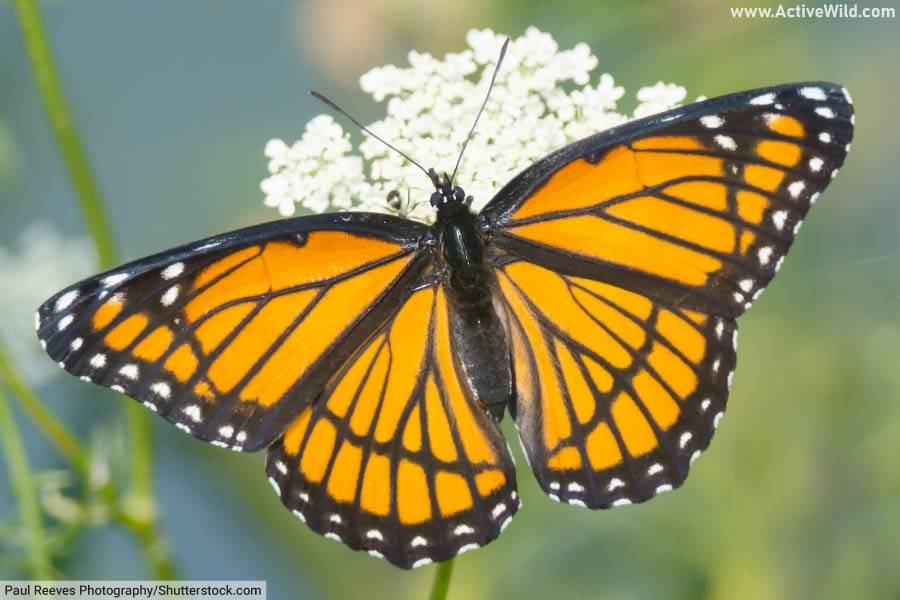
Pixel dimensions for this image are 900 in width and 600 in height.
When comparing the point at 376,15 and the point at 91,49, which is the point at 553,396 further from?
the point at 91,49

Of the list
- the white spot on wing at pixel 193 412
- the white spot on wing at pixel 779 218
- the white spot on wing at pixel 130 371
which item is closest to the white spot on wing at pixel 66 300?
the white spot on wing at pixel 130 371

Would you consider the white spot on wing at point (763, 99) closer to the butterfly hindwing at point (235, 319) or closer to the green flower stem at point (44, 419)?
the butterfly hindwing at point (235, 319)

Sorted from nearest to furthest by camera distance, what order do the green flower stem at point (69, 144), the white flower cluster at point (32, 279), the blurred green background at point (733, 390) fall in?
the green flower stem at point (69, 144) → the blurred green background at point (733, 390) → the white flower cluster at point (32, 279)

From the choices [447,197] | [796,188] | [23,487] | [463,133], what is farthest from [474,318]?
[23,487]

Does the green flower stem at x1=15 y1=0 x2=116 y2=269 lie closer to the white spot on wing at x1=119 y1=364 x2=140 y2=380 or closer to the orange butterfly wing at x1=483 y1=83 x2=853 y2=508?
the white spot on wing at x1=119 y1=364 x2=140 y2=380

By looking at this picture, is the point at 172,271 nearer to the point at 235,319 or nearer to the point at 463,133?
the point at 235,319

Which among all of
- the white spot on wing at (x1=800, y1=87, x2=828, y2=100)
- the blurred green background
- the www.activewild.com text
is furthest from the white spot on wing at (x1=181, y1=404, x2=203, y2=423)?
the www.activewild.com text

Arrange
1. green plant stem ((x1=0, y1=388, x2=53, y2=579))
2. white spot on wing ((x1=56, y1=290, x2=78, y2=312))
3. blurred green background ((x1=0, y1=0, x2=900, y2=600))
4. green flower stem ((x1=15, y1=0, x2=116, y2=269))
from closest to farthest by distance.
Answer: white spot on wing ((x1=56, y1=290, x2=78, y2=312)), green plant stem ((x1=0, y1=388, x2=53, y2=579)), green flower stem ((x1=15, y1=0, x2=116, y2=269)), blurred green background ((x1=0, y1=0, x2=900, y2=600))
